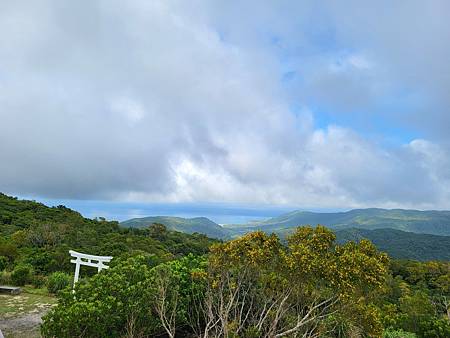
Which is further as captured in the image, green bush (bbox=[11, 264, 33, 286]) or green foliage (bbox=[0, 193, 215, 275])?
green foliage (bbox=[0, 193, 215, 275])

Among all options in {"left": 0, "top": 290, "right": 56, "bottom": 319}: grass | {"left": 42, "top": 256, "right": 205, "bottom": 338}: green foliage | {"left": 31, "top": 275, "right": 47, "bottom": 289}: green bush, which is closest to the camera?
{"left": 42, "top": 256, "right": 205, "bottom": 338}: green foliage

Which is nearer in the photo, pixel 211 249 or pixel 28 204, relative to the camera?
pixel 211 249

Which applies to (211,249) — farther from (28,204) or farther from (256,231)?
(28,204)

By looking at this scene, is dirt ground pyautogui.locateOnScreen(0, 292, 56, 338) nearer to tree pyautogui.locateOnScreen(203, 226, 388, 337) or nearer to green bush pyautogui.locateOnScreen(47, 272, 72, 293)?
green bush pyautogui.locateOnScreen(47, 272, 72, 293)

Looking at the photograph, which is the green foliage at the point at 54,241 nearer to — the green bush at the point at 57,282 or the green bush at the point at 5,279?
the green bush at the point at 5,279

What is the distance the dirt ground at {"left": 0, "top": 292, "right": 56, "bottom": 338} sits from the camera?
8.34 metres

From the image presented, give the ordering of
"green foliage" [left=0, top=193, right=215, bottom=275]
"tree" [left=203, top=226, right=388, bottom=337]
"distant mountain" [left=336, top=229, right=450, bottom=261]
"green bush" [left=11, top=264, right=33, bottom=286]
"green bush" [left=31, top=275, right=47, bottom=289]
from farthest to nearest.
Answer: "distant mountain" [left=336, top=229, right=450, bottom=261] < "green foliage" [left=0, top=193, right=215, bottom=275] < "green bush" [left=31, top=275, right=47, bottom=289] < "green bush" [left=11, top=264, right=33, bottom=286] < "tree" [left=203, top=226, right=388, bottom=337]

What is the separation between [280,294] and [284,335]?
0.69 metres

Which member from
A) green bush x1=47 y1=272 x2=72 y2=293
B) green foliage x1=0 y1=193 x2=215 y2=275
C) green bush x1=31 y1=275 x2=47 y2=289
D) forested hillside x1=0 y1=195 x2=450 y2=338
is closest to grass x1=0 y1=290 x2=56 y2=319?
green bush x1=47 y1=272 x2=72 y2=293

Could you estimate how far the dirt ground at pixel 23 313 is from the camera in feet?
27.3

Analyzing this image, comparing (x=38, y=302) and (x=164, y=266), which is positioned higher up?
(x=164, y=266)

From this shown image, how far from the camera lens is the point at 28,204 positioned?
45344 mm

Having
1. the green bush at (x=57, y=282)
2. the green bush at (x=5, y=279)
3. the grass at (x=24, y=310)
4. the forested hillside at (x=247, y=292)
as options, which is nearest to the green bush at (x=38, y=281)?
the grass at (x=24, y=310)

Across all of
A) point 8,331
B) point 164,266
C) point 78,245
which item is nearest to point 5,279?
point 8,331
